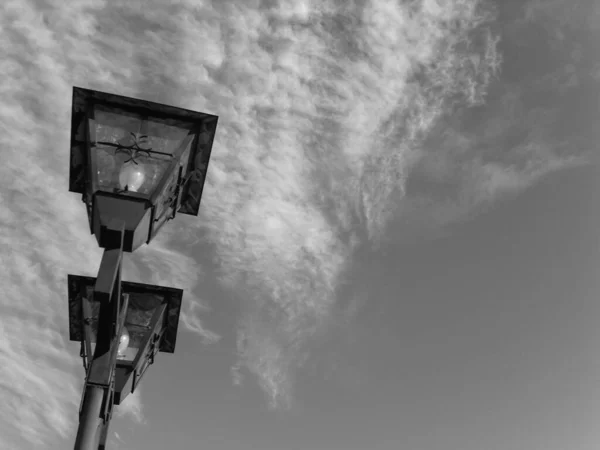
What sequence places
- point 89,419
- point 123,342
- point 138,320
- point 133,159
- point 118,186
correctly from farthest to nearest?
point 138,320 → point 123,342 → point 133,159 → point 118,186 → point 89,419

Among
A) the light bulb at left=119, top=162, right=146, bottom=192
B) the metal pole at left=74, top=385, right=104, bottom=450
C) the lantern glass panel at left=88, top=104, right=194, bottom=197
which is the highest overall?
the lantern glass panel at left=88, top=104, right=194, bottom=197

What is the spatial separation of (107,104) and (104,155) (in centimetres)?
48

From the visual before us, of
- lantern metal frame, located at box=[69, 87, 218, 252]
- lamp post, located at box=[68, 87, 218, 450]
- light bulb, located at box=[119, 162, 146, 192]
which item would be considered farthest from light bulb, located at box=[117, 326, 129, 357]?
light bulb, located at box=[119, 162, 146, 192]

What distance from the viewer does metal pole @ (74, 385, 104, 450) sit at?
3.96 m

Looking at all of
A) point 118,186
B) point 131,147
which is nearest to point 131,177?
point 118,186

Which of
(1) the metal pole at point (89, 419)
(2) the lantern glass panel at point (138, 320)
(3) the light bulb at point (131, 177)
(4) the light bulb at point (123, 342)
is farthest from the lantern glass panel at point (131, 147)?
(4) the light bulb at point (123, 342)

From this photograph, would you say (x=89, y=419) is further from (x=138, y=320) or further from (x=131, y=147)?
(x=131, y=147)

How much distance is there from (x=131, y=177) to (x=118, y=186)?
0.14 m

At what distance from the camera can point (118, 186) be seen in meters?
4.59

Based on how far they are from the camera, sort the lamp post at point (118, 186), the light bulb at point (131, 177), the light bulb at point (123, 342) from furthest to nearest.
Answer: the light bulb at point (123, 342)
the light bulb at point (131, 177)
the lamp post at point (118, 186)

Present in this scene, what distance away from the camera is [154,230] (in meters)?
4.87

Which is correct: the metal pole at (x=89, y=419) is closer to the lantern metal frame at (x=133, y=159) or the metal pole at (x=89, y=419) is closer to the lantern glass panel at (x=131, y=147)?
the lantern metal frame at (x=133, y=159)

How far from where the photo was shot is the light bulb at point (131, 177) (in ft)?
15.2

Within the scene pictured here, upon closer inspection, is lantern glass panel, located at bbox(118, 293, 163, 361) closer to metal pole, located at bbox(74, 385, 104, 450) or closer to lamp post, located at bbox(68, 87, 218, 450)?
lamp post, located at bbox(68, 87, 218, 450)
